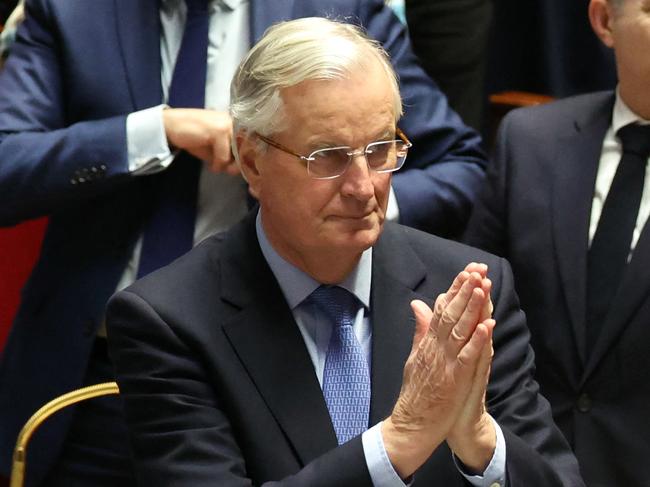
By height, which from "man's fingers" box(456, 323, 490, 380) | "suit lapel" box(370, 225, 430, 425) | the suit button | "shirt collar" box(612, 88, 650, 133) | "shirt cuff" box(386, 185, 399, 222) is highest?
"man's fingers" box(456, 323, 490, 380)

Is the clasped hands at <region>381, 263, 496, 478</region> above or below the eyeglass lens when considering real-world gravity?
below

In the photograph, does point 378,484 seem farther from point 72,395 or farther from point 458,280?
point 72,395

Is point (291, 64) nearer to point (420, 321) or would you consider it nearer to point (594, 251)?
point (420, 321)

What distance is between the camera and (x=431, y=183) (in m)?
2.93

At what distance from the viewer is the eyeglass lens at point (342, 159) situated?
2.25 metres

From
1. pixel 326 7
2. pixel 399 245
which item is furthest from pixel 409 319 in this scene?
pixel 326 7

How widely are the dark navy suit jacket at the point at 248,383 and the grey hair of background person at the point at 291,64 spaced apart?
0.80 ft

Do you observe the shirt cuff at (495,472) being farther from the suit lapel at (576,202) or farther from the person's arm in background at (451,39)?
the person's arm in background at (451,39)

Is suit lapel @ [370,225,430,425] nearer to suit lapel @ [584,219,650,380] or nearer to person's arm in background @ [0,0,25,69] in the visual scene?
suit lapel @ [584,219,650,380]

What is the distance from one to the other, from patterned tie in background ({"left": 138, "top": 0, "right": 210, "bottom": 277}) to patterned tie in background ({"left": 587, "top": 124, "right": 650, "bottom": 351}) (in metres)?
0.86

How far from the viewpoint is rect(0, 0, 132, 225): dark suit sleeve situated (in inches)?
109

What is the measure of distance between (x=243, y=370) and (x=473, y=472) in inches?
16.6

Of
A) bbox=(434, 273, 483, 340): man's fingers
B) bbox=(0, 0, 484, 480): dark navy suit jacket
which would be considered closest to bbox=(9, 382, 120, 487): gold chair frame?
bbox=(0, 0, 484, 480): dark navy suit jacket

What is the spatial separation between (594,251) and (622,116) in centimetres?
31
